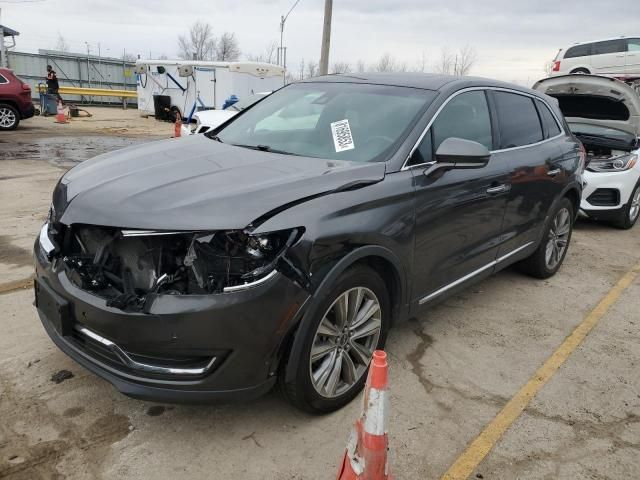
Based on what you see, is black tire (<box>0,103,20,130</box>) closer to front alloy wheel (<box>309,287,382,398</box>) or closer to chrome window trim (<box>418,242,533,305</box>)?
chrome window trim (<box>418,242,533,305</box>)

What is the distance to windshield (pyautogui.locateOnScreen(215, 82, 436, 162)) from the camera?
3.21 metres

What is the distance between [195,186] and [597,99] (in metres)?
7.29

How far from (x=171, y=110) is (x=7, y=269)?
19.0m

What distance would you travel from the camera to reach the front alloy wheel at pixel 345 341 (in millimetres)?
2652

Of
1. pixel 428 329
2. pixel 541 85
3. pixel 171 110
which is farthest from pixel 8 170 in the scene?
pixel 171 110

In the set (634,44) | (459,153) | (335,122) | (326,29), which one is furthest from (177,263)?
(634,44)

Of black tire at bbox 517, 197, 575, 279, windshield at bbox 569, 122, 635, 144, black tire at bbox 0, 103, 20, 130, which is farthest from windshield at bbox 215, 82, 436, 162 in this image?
black tire at bbox 0, 103, 20, 130

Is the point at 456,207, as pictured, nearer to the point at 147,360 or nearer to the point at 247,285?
the point at 247,285

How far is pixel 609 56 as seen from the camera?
17.4m

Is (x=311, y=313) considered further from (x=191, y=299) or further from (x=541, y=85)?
(x=541, y=85)

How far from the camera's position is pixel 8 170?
9219mm

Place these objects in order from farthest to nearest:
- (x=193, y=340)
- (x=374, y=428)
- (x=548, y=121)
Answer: (x=548, y=121) < (x=193, y=340) < (x=374, y=428)

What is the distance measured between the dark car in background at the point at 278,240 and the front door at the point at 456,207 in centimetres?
1

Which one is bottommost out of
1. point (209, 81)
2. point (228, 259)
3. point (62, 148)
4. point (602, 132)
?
point (62, 148)
